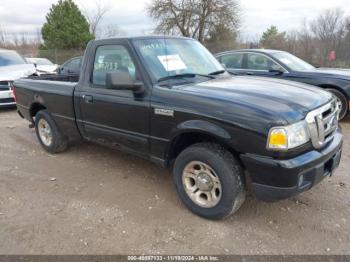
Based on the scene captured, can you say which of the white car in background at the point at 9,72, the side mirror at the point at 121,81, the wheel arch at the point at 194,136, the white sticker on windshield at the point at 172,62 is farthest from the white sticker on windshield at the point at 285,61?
the white car in background at the point at 9,72

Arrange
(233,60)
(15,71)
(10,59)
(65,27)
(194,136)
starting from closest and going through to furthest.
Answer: (194,136) < (233,60) < (15,71) < (10,59) < (65,27)

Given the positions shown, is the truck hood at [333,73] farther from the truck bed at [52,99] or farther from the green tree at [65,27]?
the green tree at [65,27]

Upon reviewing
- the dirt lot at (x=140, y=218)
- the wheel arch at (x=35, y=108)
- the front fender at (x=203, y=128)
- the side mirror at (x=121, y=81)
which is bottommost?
the dirt lot at (x=140, y=218)

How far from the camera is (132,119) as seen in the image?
144 inches

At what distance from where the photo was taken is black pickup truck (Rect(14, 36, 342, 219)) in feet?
8.92

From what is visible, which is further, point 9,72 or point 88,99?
point 9,72

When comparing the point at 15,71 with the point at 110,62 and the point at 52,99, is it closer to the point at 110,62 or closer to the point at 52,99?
the point at 52,99

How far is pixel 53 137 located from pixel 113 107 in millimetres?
1865

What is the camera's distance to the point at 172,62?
3686 mm

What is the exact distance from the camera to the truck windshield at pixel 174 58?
3.58 meters

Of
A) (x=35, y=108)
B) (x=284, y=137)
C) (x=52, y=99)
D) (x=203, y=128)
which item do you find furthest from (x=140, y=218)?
(x=35, y=108)

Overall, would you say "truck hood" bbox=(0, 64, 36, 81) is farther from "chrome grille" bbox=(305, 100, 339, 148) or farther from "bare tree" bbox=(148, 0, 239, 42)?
"bare tree" bbox=(148, 0, 239, 42)

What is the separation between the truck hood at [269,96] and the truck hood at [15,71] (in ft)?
23.9

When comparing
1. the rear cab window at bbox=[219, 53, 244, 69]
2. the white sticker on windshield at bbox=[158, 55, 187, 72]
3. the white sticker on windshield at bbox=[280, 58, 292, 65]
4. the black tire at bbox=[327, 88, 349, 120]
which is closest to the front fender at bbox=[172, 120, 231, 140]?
the white sticker on windshield at bbox=[158, 55, 187, 72]
